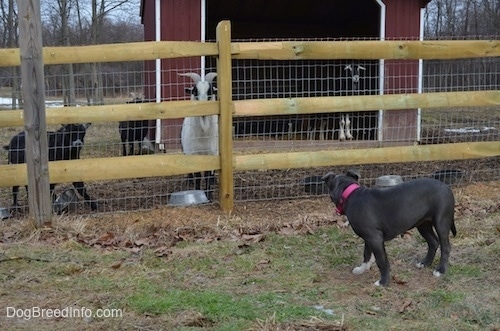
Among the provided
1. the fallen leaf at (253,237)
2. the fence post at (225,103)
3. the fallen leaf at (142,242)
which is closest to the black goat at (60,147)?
the fence post at (225,103)

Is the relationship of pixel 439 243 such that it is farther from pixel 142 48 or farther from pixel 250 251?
pixel 142 48

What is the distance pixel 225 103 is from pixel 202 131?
1855 mm

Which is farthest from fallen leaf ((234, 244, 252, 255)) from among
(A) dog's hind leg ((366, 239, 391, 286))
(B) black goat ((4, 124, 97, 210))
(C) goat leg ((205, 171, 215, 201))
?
(B) black goat ((4, 124, 97, 210))

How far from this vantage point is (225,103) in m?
6.27

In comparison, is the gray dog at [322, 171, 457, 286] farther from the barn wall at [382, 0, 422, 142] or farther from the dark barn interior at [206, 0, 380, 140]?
the dark barn interior at [206, 0, 380, 140]

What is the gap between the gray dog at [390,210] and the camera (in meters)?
4.09

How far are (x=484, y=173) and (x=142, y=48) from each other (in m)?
5.00

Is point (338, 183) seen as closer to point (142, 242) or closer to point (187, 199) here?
point (142, 242)

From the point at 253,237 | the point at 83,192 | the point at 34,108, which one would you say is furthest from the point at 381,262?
the point at 83,192

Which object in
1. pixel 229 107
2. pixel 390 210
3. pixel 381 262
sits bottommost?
pixel 381 262

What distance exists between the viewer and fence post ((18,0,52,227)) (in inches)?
209

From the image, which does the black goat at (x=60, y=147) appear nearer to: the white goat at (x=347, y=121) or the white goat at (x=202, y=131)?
the white goat at (x=202, y=131)

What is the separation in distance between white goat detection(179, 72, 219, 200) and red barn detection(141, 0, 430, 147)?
429 mm

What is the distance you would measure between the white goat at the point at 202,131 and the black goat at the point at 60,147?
1411mm
